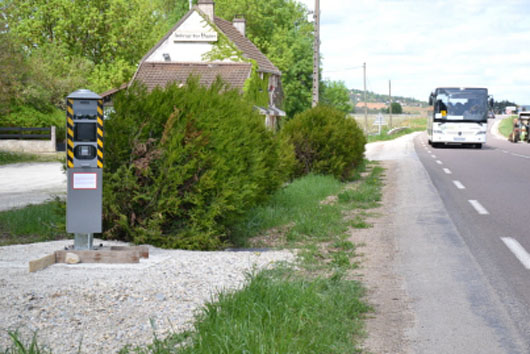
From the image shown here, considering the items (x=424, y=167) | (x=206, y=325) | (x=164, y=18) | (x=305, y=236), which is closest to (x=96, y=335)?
(x=206, y=325)

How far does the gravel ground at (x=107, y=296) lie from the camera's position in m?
4.41

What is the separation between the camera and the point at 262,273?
5965 millimetres

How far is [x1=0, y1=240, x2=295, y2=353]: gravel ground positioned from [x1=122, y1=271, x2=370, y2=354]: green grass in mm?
239

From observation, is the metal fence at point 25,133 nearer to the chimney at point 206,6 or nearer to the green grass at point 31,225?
the chimney at point 206,6

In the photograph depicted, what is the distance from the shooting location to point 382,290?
20.5 ft

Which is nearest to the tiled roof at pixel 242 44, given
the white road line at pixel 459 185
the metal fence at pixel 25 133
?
the metal fence at pixel 25 133

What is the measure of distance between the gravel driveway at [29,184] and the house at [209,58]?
1504 cm

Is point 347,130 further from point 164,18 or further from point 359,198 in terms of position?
point 164,18

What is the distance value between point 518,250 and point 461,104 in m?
29.4

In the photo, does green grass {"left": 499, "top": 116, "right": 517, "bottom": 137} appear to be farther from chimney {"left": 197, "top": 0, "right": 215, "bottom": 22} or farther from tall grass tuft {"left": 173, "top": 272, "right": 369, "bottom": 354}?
tall grass tuft {"left": 173, "top": 272, "right": 369, "bottom": 354}

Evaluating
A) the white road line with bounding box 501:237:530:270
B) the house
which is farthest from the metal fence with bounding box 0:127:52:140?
the white road line with bounding box 501:237:530:270

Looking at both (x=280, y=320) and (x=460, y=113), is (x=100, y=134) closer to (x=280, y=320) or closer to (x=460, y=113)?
(x=280, y=320)

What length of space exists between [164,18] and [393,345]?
7043 cm

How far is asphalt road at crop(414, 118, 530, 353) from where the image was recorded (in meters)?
5.55
